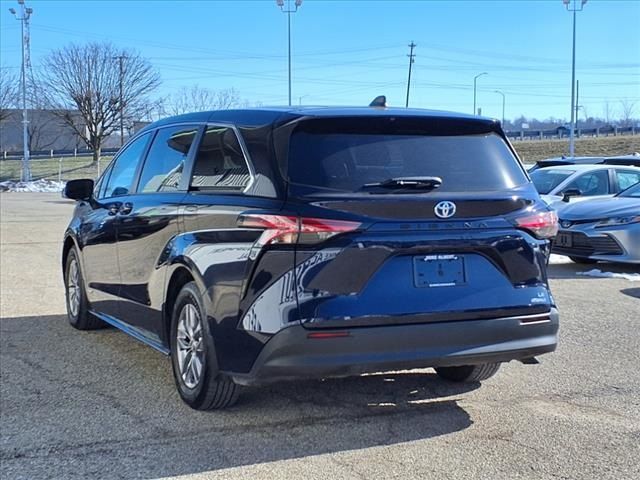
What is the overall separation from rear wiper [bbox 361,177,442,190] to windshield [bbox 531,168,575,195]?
32.6 ft

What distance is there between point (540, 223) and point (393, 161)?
3.26 feet

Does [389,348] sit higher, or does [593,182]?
[593,182]

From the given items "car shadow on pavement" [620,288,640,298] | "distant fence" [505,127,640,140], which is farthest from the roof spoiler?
"distant fence" [505,127,640,140]

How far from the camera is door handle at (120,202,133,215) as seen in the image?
19.1 ft

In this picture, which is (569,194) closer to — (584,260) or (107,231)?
(584,260)

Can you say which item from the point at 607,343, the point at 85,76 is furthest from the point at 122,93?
the point at 607,343

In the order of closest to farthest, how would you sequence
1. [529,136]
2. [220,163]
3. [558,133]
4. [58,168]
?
[220,163]
[58,168]
[558,133]
[529,136]

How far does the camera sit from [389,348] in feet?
13.4

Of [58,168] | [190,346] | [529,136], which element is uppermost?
[529,136]

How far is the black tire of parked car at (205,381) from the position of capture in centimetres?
444

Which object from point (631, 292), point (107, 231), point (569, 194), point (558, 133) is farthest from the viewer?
point (558, 133)

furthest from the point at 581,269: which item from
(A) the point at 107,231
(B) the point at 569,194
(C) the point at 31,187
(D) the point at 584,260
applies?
(C) the point at 31,187

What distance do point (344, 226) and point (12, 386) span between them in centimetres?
285

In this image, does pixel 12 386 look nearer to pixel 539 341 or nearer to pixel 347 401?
pixel 347 401
